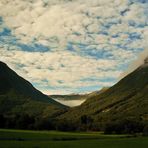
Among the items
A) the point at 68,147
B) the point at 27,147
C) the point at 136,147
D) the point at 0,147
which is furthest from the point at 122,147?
the point at 0,147

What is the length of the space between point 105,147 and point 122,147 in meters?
4.07

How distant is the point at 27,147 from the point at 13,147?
286 cm

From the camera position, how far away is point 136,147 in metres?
88.4

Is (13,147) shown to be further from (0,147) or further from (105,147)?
(105,147)

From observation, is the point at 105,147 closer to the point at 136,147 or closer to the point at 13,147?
the point at 136,147

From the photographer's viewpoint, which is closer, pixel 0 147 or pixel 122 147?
pixel 0 147

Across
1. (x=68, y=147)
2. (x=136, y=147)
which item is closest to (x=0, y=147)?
(x=68, y=147)

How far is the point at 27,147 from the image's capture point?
250 feet

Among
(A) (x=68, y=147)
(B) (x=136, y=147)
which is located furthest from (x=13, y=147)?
(B) (x=136, y=147)

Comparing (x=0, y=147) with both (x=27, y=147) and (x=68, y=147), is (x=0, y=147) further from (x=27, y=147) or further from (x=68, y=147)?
(x=68, y=147)

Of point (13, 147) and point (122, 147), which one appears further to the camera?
point (122, 147)

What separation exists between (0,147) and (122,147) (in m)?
28.4

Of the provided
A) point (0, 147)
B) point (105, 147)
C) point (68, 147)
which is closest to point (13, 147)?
point (0, 147)

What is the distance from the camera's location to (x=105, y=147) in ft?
282
